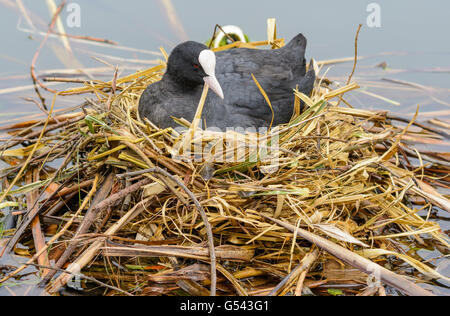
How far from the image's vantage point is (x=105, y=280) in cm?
228

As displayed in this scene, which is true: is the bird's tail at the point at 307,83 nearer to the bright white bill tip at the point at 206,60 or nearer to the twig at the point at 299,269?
the bright white bill tip at the point at 206,60

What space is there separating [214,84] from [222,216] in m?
0.83

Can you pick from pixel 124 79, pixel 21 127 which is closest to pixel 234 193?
pixel 124 79

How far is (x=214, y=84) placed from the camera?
2.77m

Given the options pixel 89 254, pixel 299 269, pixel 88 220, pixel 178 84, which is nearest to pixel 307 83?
pixel 178 84

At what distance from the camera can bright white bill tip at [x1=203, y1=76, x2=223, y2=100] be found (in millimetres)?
2742

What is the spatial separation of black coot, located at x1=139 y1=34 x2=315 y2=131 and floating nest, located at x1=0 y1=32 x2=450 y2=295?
0.60ft

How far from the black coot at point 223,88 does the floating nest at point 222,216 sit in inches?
7.2

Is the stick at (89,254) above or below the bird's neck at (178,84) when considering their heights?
below

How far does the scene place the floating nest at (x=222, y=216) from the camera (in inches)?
86.7

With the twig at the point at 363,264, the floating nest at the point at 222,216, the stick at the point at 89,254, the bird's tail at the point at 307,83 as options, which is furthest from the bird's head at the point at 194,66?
the twig at the point at 363,264

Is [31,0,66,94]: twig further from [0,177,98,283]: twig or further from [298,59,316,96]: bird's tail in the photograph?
[298,59,316,96]: bird's tail

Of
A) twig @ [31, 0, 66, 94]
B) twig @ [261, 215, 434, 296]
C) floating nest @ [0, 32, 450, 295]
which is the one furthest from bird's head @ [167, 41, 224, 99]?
twig @ [31, 0, 66, 94]

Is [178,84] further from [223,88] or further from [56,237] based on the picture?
[56,237]
